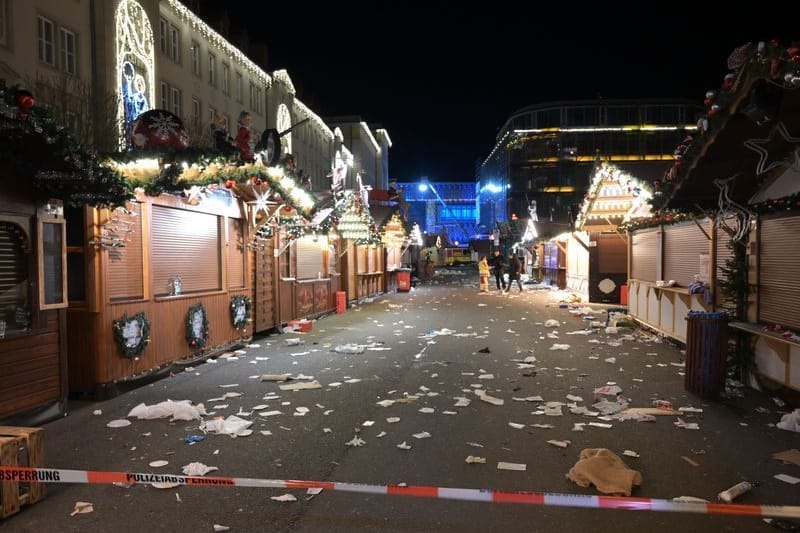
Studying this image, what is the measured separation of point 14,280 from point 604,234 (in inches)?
822

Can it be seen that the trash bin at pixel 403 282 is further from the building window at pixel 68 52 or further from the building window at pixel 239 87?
the building window at pixel 68 52

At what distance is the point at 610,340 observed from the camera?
12.9m

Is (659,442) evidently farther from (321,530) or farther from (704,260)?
(704,260)

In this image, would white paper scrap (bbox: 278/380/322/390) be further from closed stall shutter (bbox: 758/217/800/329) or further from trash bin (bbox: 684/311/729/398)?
closed stall shutter (bbox: 758/217/800/329)

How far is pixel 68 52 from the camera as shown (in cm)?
1616

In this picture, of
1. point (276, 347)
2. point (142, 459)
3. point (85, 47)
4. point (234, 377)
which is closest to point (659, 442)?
point (142, 459)

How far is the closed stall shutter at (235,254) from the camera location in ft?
40.0

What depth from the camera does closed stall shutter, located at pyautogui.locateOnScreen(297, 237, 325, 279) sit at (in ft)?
56.4

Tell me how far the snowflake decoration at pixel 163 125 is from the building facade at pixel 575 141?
74143mm

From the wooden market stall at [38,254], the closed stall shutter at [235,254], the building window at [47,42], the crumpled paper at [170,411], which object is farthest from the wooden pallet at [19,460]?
the building window at [47,42]

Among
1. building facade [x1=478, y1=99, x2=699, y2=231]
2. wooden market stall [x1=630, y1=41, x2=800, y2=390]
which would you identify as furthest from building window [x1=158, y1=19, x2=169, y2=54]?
building facade [x1=478, y1=99, x2=699, y2=231]

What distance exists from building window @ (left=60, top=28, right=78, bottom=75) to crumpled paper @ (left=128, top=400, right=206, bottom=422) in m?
13.9

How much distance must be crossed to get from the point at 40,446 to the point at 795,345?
839cm

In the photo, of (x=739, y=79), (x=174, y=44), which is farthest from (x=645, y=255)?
(x=174, y=44)
